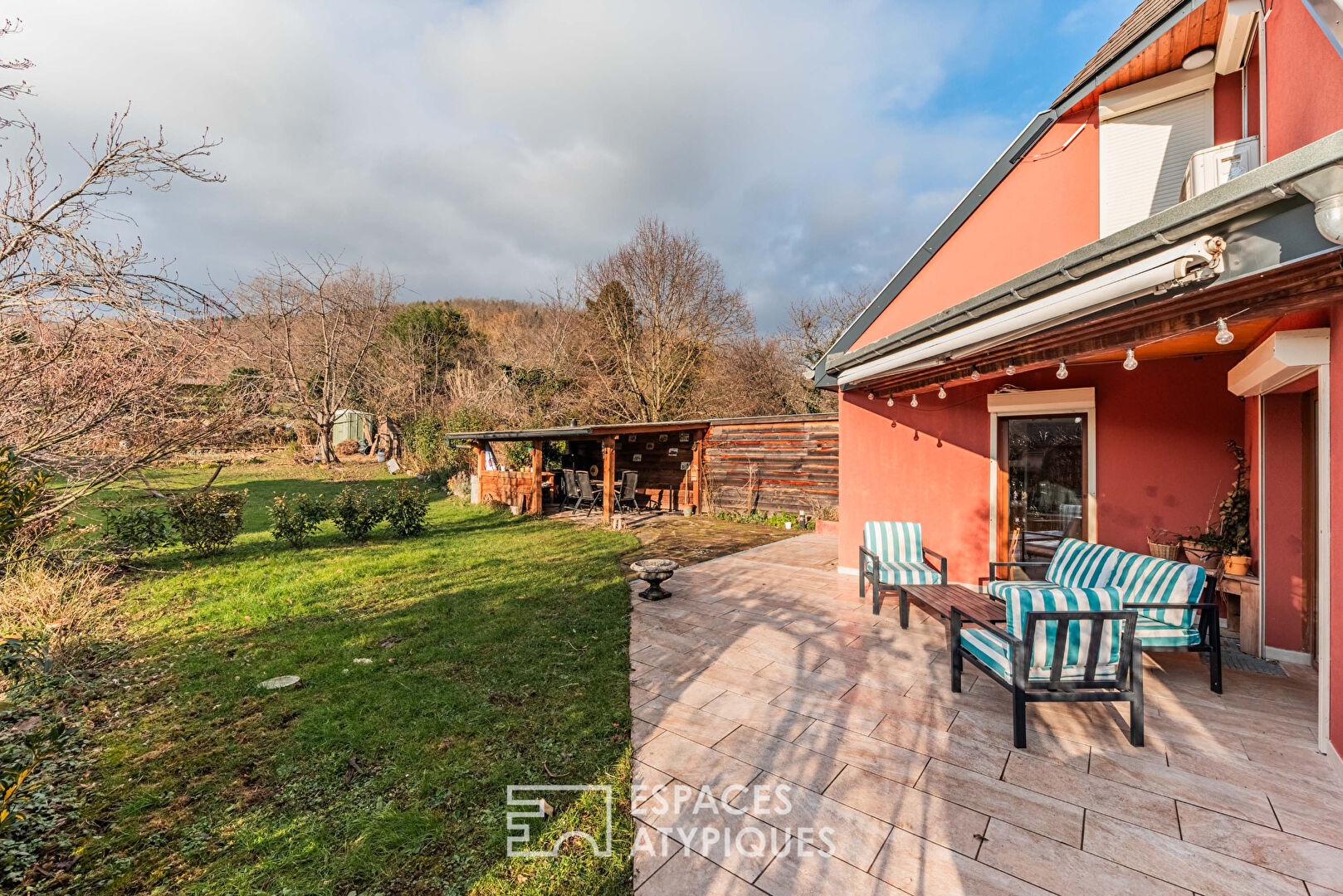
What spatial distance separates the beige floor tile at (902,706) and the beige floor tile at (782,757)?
74cm

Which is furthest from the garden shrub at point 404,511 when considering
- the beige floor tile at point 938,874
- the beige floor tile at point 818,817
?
the beige floor tile at point 938,874

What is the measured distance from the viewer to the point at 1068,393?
5387mm

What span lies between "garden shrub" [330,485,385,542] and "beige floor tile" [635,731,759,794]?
318 inches

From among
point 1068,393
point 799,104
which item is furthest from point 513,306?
point 1068,393

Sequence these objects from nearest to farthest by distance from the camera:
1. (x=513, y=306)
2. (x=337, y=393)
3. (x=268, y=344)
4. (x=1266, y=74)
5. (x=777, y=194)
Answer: (x=1266, y=74) → (x=268, y=344) → (x=337, y=393) → (x=777, y=194) → (x=513, y=306)

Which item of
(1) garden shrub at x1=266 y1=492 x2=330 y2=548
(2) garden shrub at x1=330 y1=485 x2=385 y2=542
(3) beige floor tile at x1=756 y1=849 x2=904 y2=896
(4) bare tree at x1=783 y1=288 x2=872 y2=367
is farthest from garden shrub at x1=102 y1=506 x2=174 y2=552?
Answer: (4) bare tree at x1=783 y1=288 x2=872 y2=367

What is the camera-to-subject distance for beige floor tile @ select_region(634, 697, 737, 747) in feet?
10.1

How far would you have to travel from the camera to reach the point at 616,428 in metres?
9.98

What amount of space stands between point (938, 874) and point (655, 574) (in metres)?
3.91

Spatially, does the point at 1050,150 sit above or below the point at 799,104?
below

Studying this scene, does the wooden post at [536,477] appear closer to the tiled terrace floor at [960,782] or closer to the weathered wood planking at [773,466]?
the weathered wood planking at [773,466]

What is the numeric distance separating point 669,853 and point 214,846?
6.46 feet

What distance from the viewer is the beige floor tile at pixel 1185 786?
2.33 meters

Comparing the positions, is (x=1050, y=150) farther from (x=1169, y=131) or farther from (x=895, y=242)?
A: (x=895, y=242)
